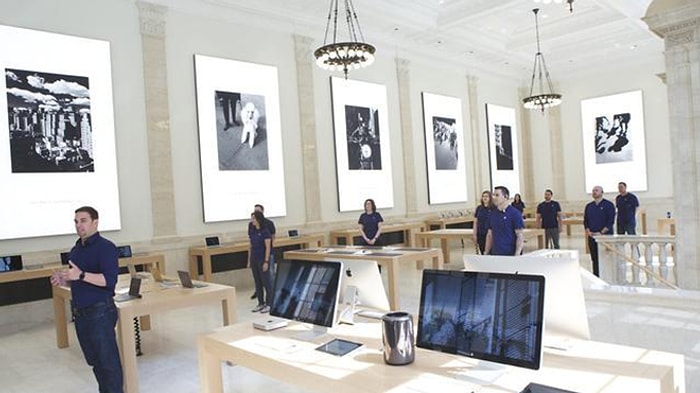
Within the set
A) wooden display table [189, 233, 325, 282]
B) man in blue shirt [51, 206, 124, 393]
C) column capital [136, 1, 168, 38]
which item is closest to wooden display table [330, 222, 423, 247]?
wooden display table [189, 233, 325, 282]

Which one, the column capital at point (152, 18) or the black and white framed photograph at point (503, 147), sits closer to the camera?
the column capital at point (152, 18)

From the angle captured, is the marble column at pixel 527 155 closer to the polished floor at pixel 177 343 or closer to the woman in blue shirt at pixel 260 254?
the polished floor at pixel 177 343

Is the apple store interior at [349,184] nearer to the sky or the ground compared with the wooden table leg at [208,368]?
nearer to the sky

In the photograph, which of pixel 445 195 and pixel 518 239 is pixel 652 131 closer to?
pixel 445 195

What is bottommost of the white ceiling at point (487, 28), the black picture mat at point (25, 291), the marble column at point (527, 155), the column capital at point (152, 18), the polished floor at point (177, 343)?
the polished floor at point (177, 343)

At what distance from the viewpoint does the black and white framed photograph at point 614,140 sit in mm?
17250

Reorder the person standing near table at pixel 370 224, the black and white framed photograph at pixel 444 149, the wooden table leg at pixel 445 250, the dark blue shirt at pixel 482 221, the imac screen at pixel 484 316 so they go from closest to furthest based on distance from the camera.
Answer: the imac screen at pixel 484 316 → the dark blue shirt at pixel 482 221 → the person standing near table at pixel 370 224 → the wooden table leg at pixel 445 250 → the black and white framed photograph at pixel 444 149

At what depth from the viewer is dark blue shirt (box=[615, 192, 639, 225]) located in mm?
9398

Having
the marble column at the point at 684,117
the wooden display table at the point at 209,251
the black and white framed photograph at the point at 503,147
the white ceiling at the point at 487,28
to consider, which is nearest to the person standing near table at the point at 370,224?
the wooden display table at the point at 209,251

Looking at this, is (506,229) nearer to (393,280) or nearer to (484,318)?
(393,280)

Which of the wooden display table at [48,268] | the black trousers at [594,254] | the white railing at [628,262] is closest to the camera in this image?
the wooden display table at [48,268]

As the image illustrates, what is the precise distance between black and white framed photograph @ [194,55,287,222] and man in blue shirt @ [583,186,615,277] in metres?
6.04

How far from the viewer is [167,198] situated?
9.67m

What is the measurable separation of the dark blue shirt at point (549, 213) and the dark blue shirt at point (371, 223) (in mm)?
4492
